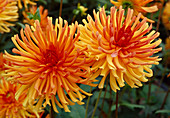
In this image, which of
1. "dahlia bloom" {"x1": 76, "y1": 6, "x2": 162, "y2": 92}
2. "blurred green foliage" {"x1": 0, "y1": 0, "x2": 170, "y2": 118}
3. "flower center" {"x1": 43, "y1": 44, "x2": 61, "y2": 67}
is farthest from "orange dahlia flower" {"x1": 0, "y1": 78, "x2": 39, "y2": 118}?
"dahlia bloom" {"x1": 76, "y1": 6, "x2": 162, "y2": 92}

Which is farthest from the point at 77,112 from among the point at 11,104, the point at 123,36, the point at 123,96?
the point at 123,96

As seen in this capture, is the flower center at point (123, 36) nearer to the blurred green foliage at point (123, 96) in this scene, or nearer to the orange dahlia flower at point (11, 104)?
the blurred green foliage at point (123, 96)

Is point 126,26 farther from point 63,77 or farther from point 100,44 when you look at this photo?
point 63,77

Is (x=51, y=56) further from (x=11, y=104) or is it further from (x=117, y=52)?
(x=11, y=104)

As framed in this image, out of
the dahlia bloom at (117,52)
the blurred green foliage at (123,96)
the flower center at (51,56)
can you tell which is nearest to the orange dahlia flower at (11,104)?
the blurred green foliage at (123,96)

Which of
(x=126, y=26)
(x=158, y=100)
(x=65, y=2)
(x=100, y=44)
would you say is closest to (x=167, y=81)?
(x=158, y=100)
